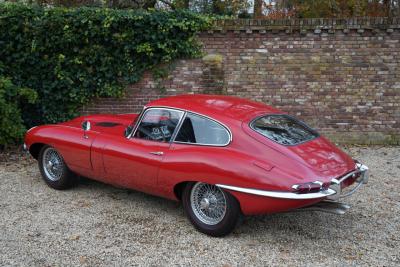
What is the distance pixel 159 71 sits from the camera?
895 centimetres

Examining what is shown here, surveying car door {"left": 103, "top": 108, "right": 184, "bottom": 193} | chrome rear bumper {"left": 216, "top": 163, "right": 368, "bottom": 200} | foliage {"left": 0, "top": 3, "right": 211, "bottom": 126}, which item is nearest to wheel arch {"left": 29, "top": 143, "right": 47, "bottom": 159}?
car door {"left": 103, "top": 108, "right": 184, "bottom": 193}

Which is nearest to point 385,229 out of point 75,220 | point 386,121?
point 75,220

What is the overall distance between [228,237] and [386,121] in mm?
5632

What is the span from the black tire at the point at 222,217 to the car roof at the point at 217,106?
2.73ft

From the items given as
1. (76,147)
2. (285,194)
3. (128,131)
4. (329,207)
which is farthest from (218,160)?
(76,147)

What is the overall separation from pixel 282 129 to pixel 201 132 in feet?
3.01

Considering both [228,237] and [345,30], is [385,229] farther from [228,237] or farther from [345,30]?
[345,30]

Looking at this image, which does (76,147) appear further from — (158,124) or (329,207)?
(329,207)

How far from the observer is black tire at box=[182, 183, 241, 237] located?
4445 mm

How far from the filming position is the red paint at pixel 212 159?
4.30 m

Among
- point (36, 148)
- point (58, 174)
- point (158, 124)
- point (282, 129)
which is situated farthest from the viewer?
point (36, 148)

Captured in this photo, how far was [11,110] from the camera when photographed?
801cm

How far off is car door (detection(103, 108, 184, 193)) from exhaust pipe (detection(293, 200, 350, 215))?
1.66 m

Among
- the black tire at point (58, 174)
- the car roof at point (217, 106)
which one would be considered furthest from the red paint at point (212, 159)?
the black tire at point (58, 174)
